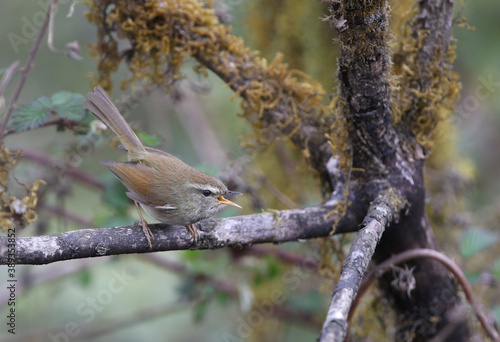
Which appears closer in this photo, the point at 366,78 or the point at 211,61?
the point at 366,78

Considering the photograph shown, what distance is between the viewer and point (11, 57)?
523 cm

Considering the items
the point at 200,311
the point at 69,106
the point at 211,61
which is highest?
the point at 211,61

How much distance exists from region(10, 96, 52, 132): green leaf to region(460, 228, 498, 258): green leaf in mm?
2604

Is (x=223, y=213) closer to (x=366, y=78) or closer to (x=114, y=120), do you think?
(x=114, y=120)

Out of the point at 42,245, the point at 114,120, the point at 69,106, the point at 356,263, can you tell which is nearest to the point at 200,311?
the point at 114,120

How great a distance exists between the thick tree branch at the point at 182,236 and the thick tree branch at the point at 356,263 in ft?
0.72

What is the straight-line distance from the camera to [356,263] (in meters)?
1.66

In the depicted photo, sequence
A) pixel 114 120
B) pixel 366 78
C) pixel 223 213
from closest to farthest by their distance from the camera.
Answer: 1. pixel 366 78
2. pixel 114 120
3. pixel 223 213

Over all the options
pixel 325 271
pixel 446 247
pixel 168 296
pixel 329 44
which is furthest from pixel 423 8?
pixel 168 296

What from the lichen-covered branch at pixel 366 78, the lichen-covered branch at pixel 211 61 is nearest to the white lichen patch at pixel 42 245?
the lichen-covered branch at pixel 211 61

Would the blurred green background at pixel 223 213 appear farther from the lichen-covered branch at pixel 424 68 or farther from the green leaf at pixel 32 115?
the green leaf at pixel 32 115

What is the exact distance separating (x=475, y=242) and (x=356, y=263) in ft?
6.05

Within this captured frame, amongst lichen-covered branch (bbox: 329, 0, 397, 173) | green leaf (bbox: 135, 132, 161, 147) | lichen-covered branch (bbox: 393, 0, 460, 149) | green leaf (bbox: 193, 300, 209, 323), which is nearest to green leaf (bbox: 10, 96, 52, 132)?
green leaf (bbox: 135, 132, 161, 147)

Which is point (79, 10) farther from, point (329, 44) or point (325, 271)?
point (325, 271)
